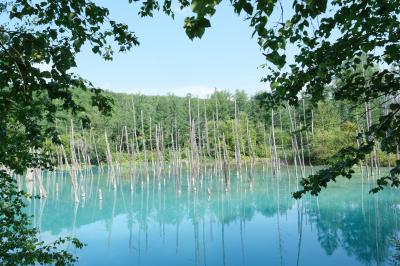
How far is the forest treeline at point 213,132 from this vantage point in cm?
3738

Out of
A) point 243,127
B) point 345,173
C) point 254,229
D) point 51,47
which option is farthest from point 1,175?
point 243,127

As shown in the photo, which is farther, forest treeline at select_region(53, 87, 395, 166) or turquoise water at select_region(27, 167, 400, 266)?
forest treeline at select_region(53, 87, 395, 166)

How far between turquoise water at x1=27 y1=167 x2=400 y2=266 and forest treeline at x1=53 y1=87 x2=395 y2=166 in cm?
610

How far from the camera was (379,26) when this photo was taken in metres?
3.06

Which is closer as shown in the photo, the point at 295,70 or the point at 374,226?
the point at 295,70

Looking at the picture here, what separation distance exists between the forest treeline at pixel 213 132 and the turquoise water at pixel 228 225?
240 inches

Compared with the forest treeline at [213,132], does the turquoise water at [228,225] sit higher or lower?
lower

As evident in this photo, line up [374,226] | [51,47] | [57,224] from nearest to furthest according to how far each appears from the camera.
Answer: [51,47] → [374,226] → [57,224]

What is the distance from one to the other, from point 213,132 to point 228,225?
115 feet

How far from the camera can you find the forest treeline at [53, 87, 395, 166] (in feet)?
123

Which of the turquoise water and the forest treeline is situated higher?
the forest treeline

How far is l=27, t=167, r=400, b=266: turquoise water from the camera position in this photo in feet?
47.6

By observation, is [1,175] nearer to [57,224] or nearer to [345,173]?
[345,173]

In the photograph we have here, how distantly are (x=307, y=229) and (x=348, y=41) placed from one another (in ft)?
56.1
